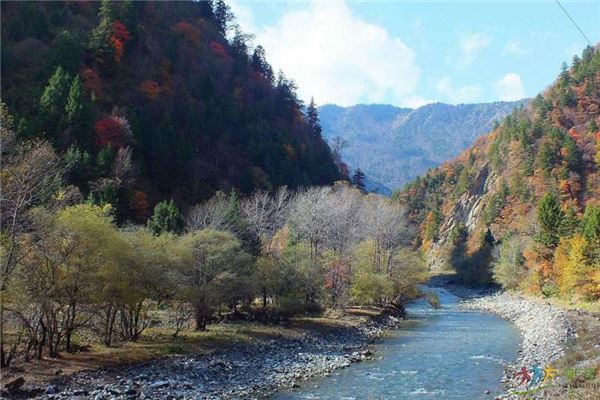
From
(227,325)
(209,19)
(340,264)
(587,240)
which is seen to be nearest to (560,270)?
(587,240)

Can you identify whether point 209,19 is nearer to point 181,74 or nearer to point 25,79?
point 181,74

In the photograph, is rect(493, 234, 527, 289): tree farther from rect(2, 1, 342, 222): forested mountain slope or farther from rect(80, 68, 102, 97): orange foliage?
rect(80, 68, 102, 97): orange foliage

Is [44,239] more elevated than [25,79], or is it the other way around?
[25,79]

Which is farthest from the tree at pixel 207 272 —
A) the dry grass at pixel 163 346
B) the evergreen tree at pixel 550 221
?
the evergreen tree at pixel 550 221

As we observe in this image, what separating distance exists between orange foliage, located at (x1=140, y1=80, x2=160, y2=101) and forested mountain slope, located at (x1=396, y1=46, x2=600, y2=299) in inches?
2258

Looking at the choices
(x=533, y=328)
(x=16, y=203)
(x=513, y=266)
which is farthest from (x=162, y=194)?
(x=513, y=266)

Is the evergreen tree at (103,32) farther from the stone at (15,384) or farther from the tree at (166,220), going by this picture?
the stone at (15,384)

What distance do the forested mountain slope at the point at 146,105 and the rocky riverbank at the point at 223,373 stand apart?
27875 mm

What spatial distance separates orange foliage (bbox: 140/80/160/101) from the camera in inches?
3167

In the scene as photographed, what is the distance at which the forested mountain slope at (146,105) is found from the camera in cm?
6088

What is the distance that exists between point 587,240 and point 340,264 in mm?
25553

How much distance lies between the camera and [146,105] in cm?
7881

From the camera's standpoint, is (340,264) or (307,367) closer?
(307,367)

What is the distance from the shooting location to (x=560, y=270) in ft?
207
